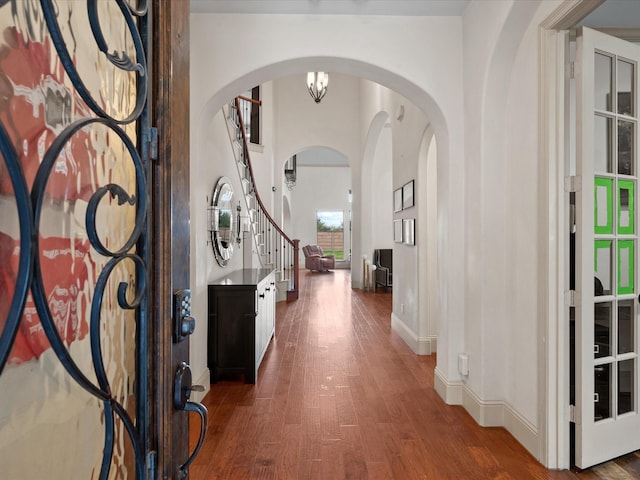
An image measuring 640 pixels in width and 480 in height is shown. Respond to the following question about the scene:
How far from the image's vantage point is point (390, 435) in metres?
2.72

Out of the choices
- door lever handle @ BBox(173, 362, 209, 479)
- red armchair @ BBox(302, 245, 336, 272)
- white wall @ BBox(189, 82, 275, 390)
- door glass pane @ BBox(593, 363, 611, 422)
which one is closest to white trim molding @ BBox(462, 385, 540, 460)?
door glass pane @ BBox(593, 363, 611, 422)

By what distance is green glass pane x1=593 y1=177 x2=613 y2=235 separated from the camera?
2334mm

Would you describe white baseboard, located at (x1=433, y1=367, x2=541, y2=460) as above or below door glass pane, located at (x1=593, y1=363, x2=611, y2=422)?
below

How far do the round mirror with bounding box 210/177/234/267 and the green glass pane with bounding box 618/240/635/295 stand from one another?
314cm

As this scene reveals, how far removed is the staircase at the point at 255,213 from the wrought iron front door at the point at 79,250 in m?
3.95

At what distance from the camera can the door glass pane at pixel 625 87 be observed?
2.42 meters

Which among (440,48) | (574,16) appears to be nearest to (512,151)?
(574,16)

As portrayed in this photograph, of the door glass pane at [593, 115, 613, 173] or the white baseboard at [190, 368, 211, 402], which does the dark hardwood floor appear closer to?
the white baseboard at [190, 368, 211, 402]

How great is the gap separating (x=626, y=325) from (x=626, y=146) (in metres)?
1.06

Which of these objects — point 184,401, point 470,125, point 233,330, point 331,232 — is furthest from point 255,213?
point 331,232

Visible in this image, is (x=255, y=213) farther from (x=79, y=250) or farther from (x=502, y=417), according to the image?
(x=79, y=250)

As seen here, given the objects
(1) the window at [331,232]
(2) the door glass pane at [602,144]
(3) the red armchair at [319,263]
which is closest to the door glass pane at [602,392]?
(2) the door glass pane at [602,144]

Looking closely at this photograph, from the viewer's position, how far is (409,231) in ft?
16.1

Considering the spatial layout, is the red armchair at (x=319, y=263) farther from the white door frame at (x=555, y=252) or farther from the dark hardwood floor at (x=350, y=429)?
the white door frame at (x=555, y=252)
